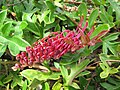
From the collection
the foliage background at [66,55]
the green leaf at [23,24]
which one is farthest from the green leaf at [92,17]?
the green leaf at [23,24]

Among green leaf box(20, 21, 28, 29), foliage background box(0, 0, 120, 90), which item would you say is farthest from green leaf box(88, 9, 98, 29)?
green leaf box(20, 21, 28, 29)

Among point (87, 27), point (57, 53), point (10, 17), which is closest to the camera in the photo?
point (57, 53)

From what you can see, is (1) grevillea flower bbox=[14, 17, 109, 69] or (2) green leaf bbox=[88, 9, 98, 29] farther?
(2) green leaf bbox=[88, 9, 98, 29]

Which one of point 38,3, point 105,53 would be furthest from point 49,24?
point 105,53

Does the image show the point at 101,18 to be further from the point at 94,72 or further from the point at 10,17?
the point at 10,17

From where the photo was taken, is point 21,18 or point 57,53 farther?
point 21,18

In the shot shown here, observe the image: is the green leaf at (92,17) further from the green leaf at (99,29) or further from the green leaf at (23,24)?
the green leaf at (23,24)

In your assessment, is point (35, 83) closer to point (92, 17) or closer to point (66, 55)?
point (66, 55)

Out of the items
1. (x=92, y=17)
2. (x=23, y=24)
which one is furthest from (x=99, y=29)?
(x=23, y=24)

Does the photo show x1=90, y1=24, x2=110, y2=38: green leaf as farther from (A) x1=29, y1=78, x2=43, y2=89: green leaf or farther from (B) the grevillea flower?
(A) x1=29, y1=78, x2=43, y2=89: green leaf
